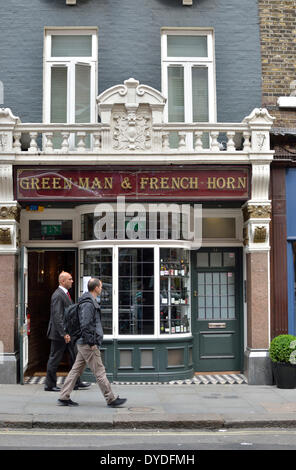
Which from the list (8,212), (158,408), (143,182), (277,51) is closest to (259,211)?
(143,182)

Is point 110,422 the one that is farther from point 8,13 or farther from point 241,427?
point 8,13

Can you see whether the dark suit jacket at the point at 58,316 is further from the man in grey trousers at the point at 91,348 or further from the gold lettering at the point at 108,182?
the gold lettering at the point at 108,182

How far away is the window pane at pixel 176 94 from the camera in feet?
42.2

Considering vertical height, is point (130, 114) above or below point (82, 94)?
below

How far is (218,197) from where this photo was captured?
1169 centimetres

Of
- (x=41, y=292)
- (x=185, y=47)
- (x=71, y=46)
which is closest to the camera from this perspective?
(x=71, y=46)

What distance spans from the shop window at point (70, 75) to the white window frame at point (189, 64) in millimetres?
1424

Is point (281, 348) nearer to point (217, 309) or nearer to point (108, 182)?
point (217, 309)

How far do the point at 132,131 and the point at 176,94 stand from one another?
6.15 feet

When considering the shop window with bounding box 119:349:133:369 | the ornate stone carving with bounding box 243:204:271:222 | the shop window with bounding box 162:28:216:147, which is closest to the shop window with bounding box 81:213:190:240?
the ornate stone carving with bounding box 243:204:271:222

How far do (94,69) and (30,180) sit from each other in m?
2.88

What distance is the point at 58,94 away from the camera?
12797 mm
